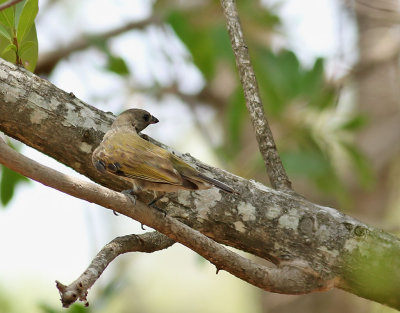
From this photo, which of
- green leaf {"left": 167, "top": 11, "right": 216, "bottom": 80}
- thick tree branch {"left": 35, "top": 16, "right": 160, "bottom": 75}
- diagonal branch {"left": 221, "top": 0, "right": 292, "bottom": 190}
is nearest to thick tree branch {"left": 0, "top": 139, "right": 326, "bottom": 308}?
diagonal branch {"left": 221, "top": 0, "right": 292, "bottom": 190}

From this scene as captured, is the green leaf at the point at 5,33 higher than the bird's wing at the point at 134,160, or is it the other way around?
the green leaf at the point at 5,33

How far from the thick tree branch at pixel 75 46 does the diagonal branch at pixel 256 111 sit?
10.3 ft

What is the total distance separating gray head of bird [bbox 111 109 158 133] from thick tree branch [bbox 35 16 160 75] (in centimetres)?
322

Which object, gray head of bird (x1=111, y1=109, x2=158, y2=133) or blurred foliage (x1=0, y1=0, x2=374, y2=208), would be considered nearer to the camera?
gray head of bird (x1=111, y1=109, x2=158, y2=133)

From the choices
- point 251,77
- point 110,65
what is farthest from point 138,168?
point 110,65

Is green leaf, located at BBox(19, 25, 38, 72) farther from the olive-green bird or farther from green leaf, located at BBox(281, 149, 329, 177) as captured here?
green leaf, located at BBox(281, 149, 329, 177)

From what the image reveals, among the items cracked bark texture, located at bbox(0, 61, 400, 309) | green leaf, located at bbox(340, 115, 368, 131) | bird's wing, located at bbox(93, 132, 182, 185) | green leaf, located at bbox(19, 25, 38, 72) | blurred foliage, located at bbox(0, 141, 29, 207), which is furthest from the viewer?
green leaf, located at bbox(340, 115, 368, 131)

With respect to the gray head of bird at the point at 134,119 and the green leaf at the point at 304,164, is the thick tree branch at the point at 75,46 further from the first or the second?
the gray head of bird at the point at 134,119

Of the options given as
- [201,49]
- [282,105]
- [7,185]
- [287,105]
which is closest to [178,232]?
[7,185]

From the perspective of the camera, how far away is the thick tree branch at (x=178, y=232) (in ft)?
Result: 6.33

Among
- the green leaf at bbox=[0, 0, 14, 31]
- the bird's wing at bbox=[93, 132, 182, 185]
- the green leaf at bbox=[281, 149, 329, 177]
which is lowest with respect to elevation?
the bird's wing at bbox=[93, 132, 182, 185]

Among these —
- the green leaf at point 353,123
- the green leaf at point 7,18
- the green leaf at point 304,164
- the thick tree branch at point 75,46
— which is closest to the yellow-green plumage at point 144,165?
the green leaf at point 7,18

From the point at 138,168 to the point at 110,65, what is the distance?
10.8ft

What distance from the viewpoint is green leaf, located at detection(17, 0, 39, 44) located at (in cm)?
264
